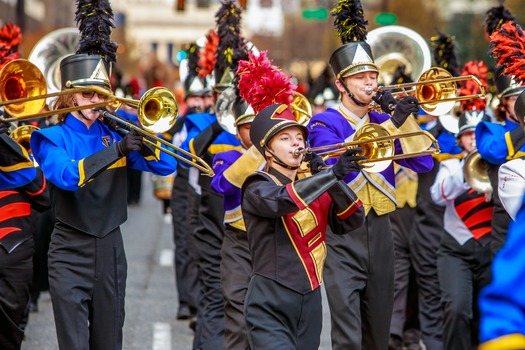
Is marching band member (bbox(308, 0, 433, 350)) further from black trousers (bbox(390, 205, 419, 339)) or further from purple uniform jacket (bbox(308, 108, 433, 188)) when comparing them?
black trousers (bbox(390, 205, 419, 339))

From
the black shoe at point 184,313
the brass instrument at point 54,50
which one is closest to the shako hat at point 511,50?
the black shoe at point 184,313

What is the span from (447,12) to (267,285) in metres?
40.1

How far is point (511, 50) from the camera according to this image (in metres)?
6.98

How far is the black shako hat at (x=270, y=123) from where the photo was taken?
21.3 feet

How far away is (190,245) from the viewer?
1116 cm

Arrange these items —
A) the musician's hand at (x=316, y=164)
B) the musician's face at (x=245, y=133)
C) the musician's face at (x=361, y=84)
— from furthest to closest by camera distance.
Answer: the musician's face at (x=245, y=133) < the musician's face at (x=361, y=84) < the musician's hand at (x=316, y=164)

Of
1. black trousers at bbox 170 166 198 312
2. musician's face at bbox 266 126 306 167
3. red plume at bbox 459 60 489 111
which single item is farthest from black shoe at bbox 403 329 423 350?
musician's face at bbox 266 126 306 167

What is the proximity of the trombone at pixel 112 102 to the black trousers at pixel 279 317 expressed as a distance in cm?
85

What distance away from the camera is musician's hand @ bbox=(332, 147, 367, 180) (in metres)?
6.16

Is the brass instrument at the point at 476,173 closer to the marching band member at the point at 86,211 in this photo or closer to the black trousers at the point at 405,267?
the black trousers at the point at 405,267

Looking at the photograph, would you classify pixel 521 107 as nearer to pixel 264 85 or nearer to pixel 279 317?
pixel 264 85

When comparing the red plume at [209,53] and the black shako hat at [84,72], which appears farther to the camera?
the red plume at [209,53]

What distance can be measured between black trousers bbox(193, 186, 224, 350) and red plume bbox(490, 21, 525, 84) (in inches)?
121

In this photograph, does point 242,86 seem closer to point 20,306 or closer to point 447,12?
point 20,306
